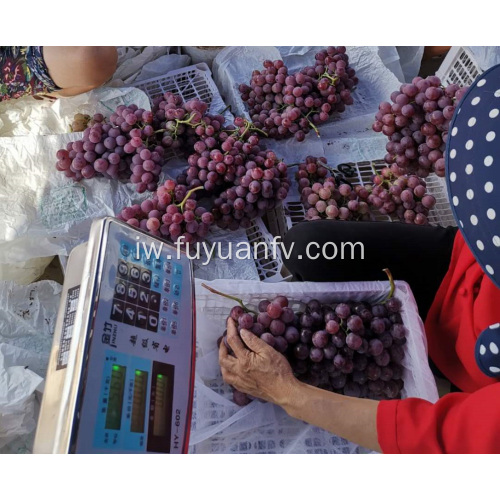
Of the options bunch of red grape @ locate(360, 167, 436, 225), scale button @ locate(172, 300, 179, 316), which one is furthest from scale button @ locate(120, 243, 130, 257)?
bunch of red grape @ locate(360, 167, 436, 225)

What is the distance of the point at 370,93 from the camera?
1.67 meters

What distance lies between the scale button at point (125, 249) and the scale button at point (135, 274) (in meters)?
0.03

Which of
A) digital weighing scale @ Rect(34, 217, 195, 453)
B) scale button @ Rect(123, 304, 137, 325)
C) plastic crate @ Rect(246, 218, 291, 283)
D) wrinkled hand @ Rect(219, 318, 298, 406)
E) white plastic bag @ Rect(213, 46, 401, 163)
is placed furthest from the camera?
white plastic bag @ Rect(213, 46, 401, 163)

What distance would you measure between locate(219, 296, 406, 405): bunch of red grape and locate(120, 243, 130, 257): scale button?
338 millimetres

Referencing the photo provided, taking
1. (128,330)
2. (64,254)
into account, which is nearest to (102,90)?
(64,254)

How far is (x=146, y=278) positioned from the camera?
2.39 feet

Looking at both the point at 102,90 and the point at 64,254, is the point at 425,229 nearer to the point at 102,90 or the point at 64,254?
the point at 64,254

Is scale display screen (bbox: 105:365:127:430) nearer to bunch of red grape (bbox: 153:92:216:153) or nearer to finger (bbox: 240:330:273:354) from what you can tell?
finger (bbox: 240:330:273:354)

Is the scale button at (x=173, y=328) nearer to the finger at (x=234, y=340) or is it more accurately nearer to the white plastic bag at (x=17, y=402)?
the finger at (x=234, y=340)

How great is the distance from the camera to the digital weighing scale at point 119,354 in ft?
1.81

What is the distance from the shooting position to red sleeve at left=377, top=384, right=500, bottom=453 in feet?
2.01

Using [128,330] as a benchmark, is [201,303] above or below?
above

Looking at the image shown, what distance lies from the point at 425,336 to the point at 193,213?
2.11 feet

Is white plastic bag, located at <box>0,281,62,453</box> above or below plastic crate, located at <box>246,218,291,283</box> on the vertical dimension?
Answer: below
